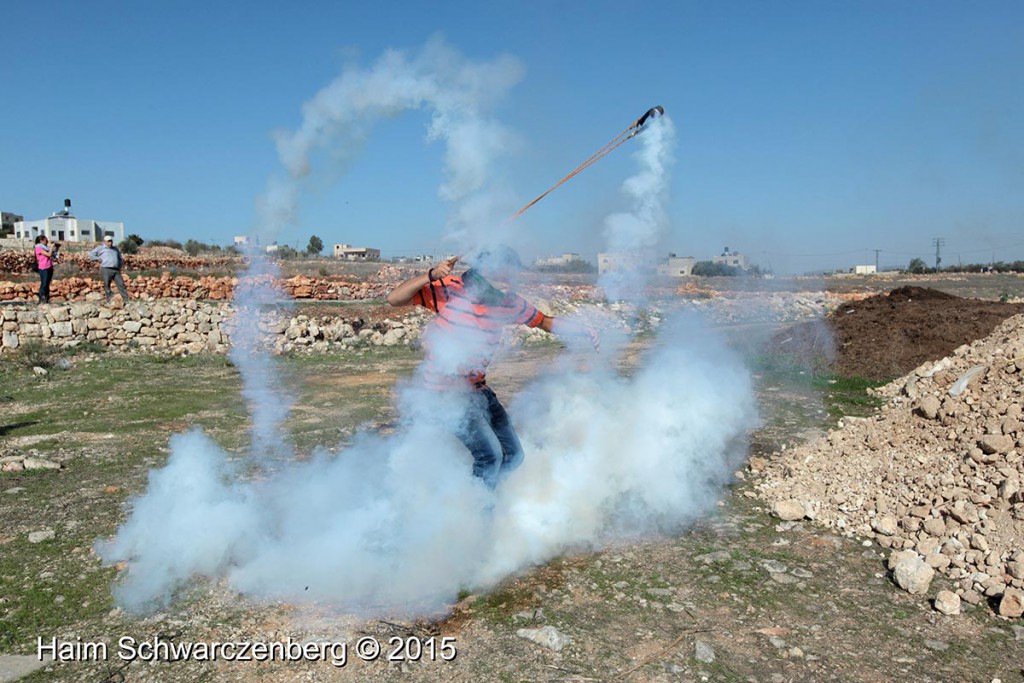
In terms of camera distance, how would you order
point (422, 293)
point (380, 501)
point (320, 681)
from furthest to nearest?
point (380, 501) → point (422, 293) → point (320, 681)

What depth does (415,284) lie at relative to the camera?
4.39 metres

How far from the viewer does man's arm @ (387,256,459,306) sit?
14.3 feet

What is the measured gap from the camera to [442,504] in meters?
4.59

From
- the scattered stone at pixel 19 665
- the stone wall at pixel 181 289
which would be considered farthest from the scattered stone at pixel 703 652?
the stone wall at pixel 181 289

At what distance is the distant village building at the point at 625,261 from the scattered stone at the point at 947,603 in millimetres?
5188

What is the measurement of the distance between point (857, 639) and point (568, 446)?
10.1 feet

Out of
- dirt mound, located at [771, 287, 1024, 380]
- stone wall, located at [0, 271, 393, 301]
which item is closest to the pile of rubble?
dirt mound, located at [771, 287, 1024, 380]

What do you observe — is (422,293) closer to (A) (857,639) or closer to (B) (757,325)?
(A) (857,639)

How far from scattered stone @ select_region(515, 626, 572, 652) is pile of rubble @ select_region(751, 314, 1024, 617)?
2.13 m

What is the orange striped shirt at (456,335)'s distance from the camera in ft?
14.3

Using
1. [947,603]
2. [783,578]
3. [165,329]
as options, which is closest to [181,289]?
[165,329]

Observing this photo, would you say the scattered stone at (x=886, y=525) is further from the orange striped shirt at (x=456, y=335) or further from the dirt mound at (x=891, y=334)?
the dirt mound at (x=891, y=334)

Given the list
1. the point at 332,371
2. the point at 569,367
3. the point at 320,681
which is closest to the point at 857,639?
the point at 320,681

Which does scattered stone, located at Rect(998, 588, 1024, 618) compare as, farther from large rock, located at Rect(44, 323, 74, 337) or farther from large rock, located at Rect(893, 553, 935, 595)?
large rock, located at Rect(44, 323, 74, 337)
